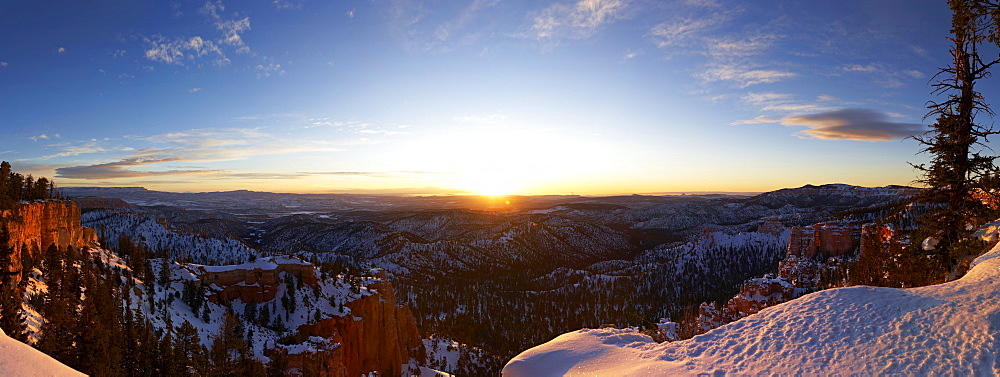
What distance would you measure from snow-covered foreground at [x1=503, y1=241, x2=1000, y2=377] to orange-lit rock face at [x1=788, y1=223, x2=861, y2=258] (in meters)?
146

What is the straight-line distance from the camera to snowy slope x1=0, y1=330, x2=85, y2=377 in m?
8.45

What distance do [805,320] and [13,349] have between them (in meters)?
19.0

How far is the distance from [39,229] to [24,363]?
44.3 meters

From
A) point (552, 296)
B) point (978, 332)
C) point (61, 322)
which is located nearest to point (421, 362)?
point (61, 322)

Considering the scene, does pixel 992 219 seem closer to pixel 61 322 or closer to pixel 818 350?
pixel 818 350

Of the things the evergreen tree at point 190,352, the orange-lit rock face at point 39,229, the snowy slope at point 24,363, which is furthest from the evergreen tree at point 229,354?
the snowy slope at point 24,363

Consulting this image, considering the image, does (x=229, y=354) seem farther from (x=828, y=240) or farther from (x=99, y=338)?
(x=828, y=240)

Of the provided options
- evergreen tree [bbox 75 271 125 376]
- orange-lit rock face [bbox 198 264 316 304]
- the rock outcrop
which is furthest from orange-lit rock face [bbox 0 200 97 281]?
the rock outcrop

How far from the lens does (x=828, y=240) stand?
446ft

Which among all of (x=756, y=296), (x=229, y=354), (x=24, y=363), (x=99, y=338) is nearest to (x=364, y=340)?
(x=229, y=354)

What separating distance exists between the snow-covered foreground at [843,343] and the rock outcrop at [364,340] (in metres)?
36.0

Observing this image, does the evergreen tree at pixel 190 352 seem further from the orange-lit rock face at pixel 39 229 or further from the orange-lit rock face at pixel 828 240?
the orange-lit rock face at pixel 828 240

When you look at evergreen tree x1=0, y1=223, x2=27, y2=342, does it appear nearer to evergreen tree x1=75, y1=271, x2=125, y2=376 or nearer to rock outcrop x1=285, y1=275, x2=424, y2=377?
evergreen tree x1=75, y1=271, x2=125, y2=376

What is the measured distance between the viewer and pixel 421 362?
75.6 metres
